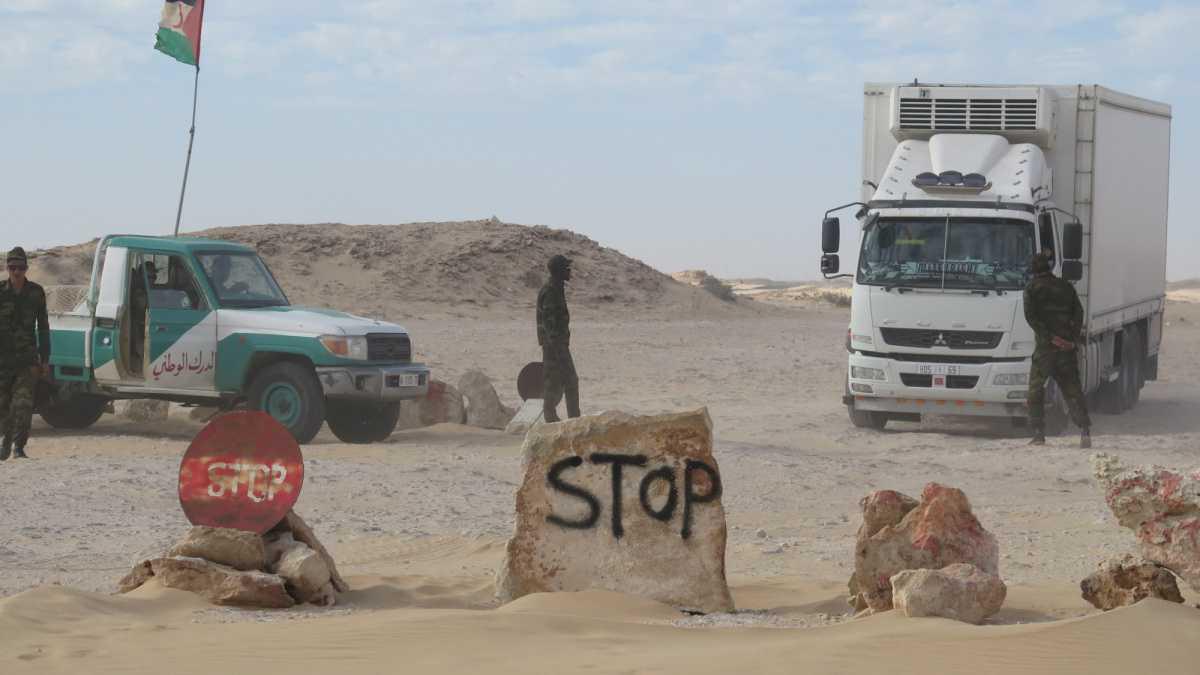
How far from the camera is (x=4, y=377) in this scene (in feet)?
48.2

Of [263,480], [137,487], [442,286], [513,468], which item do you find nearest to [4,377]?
[137,487]

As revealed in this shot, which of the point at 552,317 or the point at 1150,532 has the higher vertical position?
the point at 552,317

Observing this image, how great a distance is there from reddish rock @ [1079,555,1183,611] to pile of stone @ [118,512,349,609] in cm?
382

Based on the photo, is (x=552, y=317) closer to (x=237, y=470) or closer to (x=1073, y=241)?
(x=1073, y=241)

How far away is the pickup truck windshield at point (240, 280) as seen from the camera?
55.3 feet

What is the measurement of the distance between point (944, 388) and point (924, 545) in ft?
31.8

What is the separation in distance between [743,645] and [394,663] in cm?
151

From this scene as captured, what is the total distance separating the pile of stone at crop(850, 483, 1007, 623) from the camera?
8.12 metres

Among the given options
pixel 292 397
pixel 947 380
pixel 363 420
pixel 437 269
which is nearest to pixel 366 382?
pixel 292 397

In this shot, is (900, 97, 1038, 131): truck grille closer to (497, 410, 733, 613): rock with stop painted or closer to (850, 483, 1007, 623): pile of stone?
(850, 483, 1007, 623): pile of stone

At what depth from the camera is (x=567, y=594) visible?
8.46 m

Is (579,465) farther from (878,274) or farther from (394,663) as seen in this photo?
(878,274)

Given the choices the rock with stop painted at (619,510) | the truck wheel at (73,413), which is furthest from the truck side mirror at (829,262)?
the rock with stop painted at (619,510)

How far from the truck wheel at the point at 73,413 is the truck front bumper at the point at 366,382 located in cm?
341
